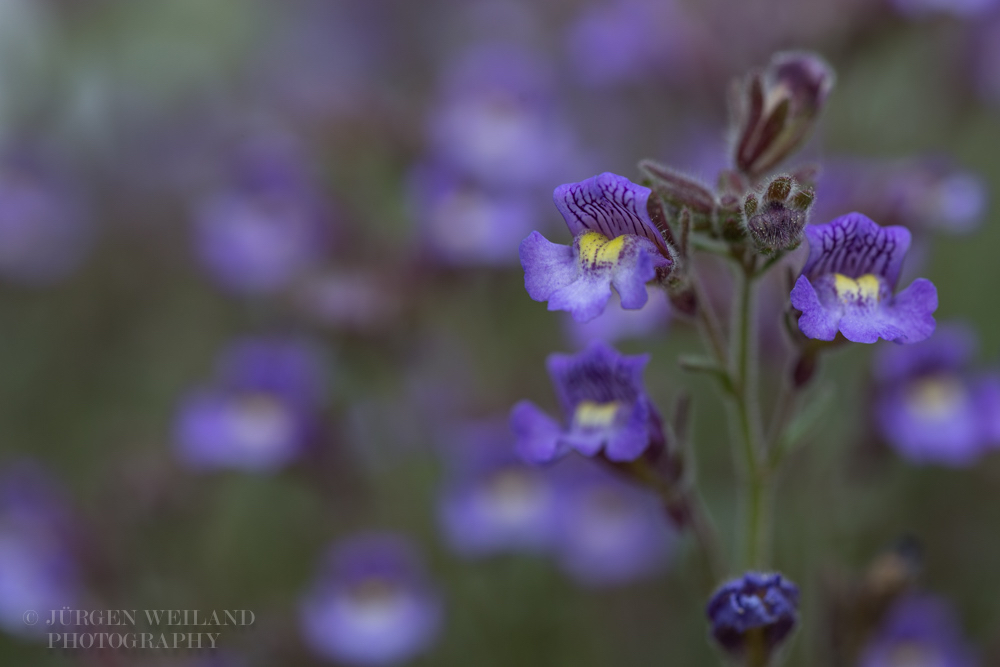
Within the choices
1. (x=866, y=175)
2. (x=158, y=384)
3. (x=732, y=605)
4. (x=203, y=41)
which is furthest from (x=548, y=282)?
(x=203, y=41)

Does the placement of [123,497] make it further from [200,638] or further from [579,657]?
[579,657]

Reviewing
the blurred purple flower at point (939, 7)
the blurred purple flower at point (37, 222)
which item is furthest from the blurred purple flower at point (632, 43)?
the blurred purple flower at point (37, 222)

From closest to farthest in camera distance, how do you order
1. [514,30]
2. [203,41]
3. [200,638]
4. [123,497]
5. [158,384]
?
[200,638], [123,497], [158,384], [514,30], [203,41]

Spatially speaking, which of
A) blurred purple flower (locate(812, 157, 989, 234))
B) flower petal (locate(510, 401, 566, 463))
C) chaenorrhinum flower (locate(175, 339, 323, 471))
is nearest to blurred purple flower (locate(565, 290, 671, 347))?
flower petal (locate(510, 401, 566, 463))

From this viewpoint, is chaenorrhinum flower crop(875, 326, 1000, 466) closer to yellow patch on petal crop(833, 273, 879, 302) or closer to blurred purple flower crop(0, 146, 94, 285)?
yellow patch on petal crop(833, 273, 879, 302)

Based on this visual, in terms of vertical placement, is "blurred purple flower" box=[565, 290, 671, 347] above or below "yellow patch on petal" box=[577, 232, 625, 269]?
below

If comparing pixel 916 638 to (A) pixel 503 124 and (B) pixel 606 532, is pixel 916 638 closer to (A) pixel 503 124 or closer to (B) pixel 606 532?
(B) pixel 606 532

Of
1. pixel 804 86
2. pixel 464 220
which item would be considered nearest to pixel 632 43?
pixel 464 220
